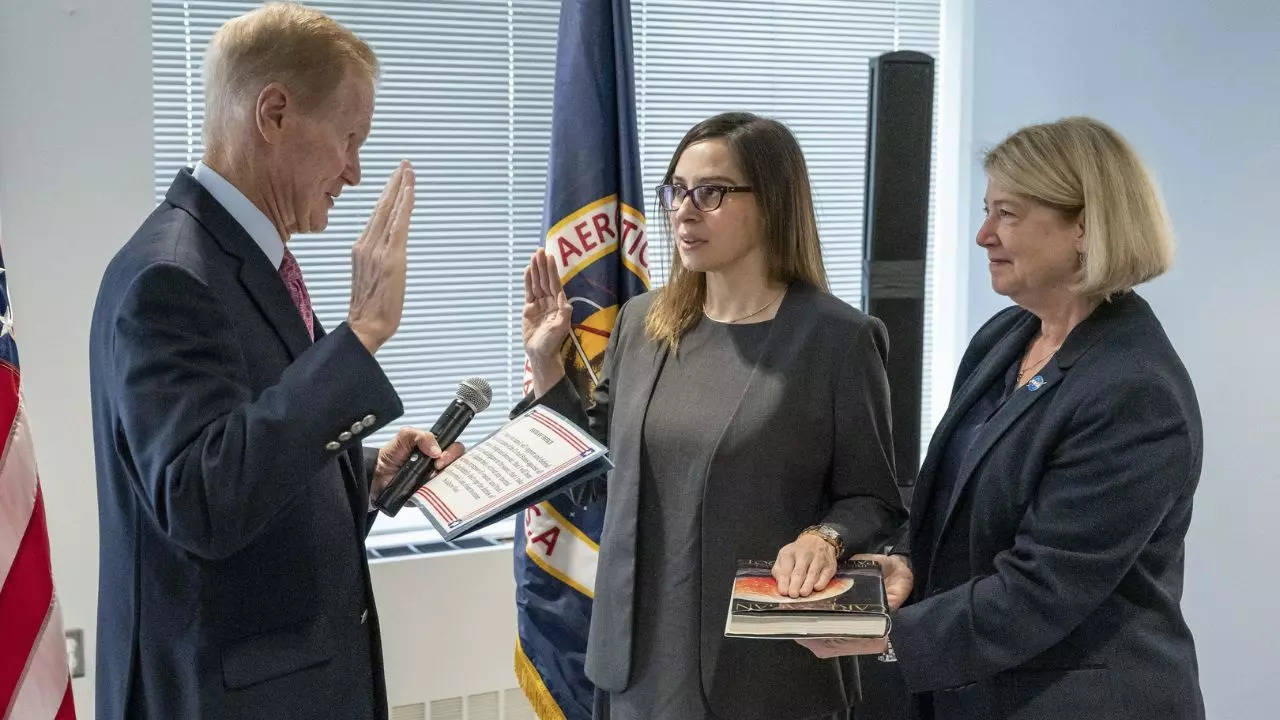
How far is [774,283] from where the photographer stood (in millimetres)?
2250

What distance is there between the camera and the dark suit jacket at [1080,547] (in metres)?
1.64

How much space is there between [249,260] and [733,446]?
0.96 metres

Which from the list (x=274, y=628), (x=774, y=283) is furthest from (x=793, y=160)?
(x=274, y=628)

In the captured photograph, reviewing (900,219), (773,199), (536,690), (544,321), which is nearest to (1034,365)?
(773,199)

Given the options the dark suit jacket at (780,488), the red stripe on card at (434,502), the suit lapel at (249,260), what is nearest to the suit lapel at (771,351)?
the dark suit jacket at (780,488)

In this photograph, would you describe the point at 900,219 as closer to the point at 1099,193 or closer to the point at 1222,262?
the point at 1099,193

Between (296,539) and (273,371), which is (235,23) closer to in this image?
(273,371)

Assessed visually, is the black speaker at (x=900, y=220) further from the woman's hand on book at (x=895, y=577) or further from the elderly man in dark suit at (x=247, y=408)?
the elderly man in dark suit at (x=247, y=408)

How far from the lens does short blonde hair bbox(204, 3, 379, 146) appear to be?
4.77 feet

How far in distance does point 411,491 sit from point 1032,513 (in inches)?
38.3

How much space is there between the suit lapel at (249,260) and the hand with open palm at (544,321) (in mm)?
887

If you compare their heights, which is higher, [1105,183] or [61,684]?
[1105,183]

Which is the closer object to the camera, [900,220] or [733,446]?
[733,446]

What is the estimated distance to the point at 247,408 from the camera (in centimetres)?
130
